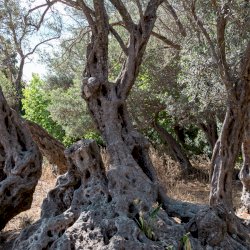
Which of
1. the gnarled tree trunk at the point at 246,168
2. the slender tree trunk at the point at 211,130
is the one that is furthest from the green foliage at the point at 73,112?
the gnarled tree trunk at the point at 246,168

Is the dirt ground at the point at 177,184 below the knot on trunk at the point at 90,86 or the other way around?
below

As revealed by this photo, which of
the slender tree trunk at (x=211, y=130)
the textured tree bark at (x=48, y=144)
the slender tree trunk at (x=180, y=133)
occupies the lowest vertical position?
the textured tree bark at (x=48, y=144)

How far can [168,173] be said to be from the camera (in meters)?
12.9

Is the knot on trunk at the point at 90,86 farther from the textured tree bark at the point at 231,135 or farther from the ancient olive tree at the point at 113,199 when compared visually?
the textured tree bark at the point at 231,135

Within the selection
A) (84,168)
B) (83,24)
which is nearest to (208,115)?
(83,24)

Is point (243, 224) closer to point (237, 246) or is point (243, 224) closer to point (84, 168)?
point (237, 246)

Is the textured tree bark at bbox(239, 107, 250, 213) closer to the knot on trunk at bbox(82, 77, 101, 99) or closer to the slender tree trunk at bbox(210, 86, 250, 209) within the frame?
the slender tree trunk at bbox(210, 86, 250, 209)

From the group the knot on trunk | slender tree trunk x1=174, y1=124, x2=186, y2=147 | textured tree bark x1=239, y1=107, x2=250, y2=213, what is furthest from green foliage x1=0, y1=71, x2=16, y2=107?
the knot on trunk

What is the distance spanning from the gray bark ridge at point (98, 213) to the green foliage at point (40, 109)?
14336 mm

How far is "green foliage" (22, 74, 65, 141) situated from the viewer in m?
19.6

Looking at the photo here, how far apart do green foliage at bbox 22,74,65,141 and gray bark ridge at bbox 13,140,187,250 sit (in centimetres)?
1434

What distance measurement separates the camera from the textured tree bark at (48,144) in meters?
9.73

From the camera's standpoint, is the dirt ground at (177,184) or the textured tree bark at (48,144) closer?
the textured tree bark at (48,144)

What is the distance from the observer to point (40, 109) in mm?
20344
